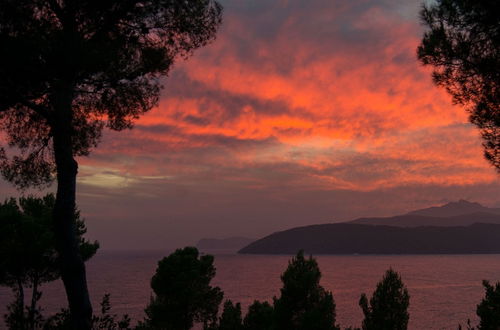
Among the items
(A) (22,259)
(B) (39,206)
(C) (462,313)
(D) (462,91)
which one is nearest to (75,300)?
(D) (462,91)

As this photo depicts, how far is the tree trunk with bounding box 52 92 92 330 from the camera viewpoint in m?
10.8

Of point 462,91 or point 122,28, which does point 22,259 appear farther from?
point 462,91

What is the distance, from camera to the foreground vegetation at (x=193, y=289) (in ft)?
88.4

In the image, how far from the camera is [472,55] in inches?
596

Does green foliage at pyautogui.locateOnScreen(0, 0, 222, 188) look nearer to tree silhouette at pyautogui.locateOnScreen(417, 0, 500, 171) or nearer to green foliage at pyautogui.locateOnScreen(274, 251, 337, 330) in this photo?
tree silhouette at pyautogui.locateOnScreen(417, 0, 500, 171)

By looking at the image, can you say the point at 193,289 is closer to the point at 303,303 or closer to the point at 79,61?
the point at 303,303

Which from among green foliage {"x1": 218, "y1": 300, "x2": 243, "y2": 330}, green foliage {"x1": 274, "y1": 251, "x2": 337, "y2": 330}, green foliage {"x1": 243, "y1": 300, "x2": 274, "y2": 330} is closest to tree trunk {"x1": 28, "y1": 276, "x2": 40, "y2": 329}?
green foliage {"x1": 218, "y1": 300, "x2": 243, "y2": 330}

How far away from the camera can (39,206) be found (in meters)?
30.5

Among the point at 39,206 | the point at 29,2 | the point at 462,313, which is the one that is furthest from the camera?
the point at 462,313

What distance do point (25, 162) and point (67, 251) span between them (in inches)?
196

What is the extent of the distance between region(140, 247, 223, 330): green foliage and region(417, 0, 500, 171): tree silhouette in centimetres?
3035

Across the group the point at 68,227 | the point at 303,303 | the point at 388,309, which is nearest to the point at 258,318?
the point at 303,303

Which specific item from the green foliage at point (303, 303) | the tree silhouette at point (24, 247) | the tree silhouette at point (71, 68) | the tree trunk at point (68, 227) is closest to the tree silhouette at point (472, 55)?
the tree silhouette at point (71, 68)

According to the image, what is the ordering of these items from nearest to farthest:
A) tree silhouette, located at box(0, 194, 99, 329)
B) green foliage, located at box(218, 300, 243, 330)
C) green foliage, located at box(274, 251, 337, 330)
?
tree silhouette, located at box(0, 194, 99, 329), green foliage, located at box(274, 251, 337, 330), green foliage, located at box(218, 300, 243, 330)
